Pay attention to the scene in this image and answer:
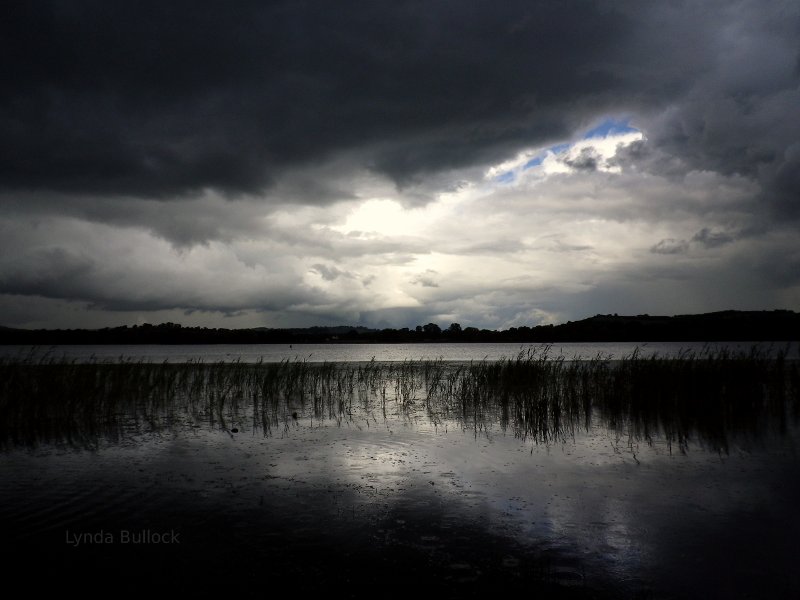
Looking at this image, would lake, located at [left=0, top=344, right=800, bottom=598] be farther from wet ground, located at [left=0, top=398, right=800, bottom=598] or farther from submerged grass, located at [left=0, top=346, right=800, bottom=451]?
submerged grass, located at [left=0, top=346, right=800, bottom=451]

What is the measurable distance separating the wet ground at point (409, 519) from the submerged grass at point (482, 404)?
232cm

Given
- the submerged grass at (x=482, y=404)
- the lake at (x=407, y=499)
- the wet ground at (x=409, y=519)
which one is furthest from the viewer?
the submerged grass at (x=482, y=404)

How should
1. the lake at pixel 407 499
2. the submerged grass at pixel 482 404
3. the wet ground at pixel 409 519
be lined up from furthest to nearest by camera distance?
the submerged grass at pixel 482 404 → the lake at pixel 407 499 → the wet ground at pixel 409 519

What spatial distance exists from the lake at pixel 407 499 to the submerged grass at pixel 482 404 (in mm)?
140

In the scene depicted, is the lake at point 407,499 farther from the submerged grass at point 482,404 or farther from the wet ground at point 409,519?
the submerged grass at point 482,404

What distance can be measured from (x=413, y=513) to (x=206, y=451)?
21.3 feet

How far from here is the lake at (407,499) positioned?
564 cm

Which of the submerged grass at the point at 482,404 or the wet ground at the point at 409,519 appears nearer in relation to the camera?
the wet ground at the point at 409,519

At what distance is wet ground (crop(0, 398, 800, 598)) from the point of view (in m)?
5.54

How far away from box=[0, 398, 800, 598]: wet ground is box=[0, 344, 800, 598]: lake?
0.12ft

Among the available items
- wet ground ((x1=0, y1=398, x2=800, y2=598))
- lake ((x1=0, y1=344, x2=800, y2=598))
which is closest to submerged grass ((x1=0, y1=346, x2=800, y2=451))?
lake ((x1=0, y1=344, x2=800, y2=598))

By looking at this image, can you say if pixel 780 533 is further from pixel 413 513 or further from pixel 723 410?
pixel 723 410

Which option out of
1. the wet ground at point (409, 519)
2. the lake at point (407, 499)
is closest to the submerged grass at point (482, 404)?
the lake at point (407, 499)

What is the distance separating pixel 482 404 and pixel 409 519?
42.1 feet
